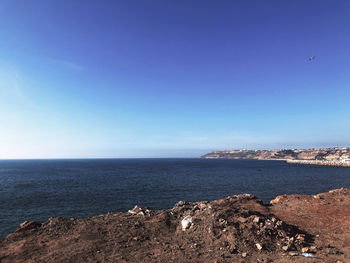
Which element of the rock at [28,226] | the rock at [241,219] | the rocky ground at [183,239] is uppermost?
the rock at [28,226]

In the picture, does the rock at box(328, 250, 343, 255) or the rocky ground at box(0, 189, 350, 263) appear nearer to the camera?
the rocky ground at box(0, 189, 350, 263)

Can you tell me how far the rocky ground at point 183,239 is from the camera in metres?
10.2

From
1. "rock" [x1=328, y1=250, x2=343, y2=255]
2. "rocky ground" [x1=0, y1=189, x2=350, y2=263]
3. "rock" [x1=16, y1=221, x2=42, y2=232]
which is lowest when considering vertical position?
"rock" [x1=328, y1=250, x2=343, y2=255]

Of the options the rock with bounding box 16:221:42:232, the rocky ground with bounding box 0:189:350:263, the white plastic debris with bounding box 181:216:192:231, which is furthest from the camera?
the rock with bounding box 16:221:42:232

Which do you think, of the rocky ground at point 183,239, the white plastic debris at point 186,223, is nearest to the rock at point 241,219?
the rocky ground at point 183,239

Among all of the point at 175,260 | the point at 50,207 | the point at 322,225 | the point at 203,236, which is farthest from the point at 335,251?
the point at 50,207

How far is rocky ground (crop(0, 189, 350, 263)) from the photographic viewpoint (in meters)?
10.2

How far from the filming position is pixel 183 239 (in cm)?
1223

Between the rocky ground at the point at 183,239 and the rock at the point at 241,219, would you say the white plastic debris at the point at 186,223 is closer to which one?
the rocky ground at the point at 183,239

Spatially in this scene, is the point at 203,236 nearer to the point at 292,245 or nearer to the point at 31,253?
the point at 292,245

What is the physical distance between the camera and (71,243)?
38.4ft

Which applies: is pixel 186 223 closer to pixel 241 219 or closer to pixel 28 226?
pixel 241 219

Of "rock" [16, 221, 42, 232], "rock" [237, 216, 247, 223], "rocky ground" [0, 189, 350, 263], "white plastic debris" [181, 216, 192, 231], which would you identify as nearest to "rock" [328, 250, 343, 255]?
"rocky ground" [0, 189, 350, 263]

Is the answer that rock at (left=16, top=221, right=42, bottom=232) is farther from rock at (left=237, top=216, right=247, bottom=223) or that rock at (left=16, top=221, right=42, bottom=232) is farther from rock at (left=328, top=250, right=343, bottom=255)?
rock at (left=328, top=250, right=343, bottom=255)
